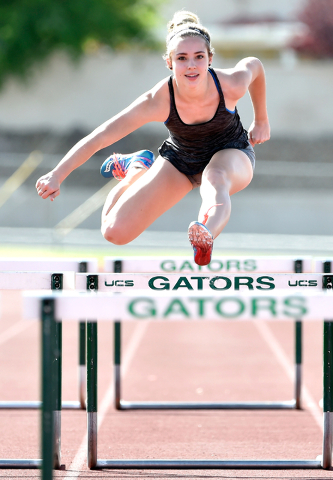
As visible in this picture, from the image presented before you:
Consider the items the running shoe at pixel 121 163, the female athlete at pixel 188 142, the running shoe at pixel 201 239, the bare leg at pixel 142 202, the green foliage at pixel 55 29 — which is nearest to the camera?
the running shoe at pixel 201 239

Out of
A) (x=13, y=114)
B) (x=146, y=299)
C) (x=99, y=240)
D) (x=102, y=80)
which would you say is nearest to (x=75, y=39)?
(x=102, y=80)

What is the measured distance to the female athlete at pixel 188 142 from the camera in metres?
3.14

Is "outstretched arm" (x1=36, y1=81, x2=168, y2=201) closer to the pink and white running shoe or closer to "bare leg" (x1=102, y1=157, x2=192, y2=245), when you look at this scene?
"bare leg" (x1=102, y1=157, x2=192, y2=245)

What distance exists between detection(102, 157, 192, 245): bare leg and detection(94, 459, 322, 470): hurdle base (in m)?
1.12

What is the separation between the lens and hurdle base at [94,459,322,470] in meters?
3.25

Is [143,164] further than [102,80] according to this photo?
No

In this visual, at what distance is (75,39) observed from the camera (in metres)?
20.4

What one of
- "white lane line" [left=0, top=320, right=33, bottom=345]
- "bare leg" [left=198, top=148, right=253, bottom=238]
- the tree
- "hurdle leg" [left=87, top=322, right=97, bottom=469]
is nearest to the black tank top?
"bare leg" [left=198, top=148, right=253, bottom=238]

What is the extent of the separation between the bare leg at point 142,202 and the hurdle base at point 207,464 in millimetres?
1117

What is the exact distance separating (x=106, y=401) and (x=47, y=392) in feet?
9.39

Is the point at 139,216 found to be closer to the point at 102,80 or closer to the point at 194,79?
the point at 194,79

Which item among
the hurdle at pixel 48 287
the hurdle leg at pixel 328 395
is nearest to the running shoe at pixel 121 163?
the hurdle at pixel 48 287

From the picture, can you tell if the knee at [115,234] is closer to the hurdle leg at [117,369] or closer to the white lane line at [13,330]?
the hurdle leg at [117,369]

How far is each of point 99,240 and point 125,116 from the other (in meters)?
11.3
